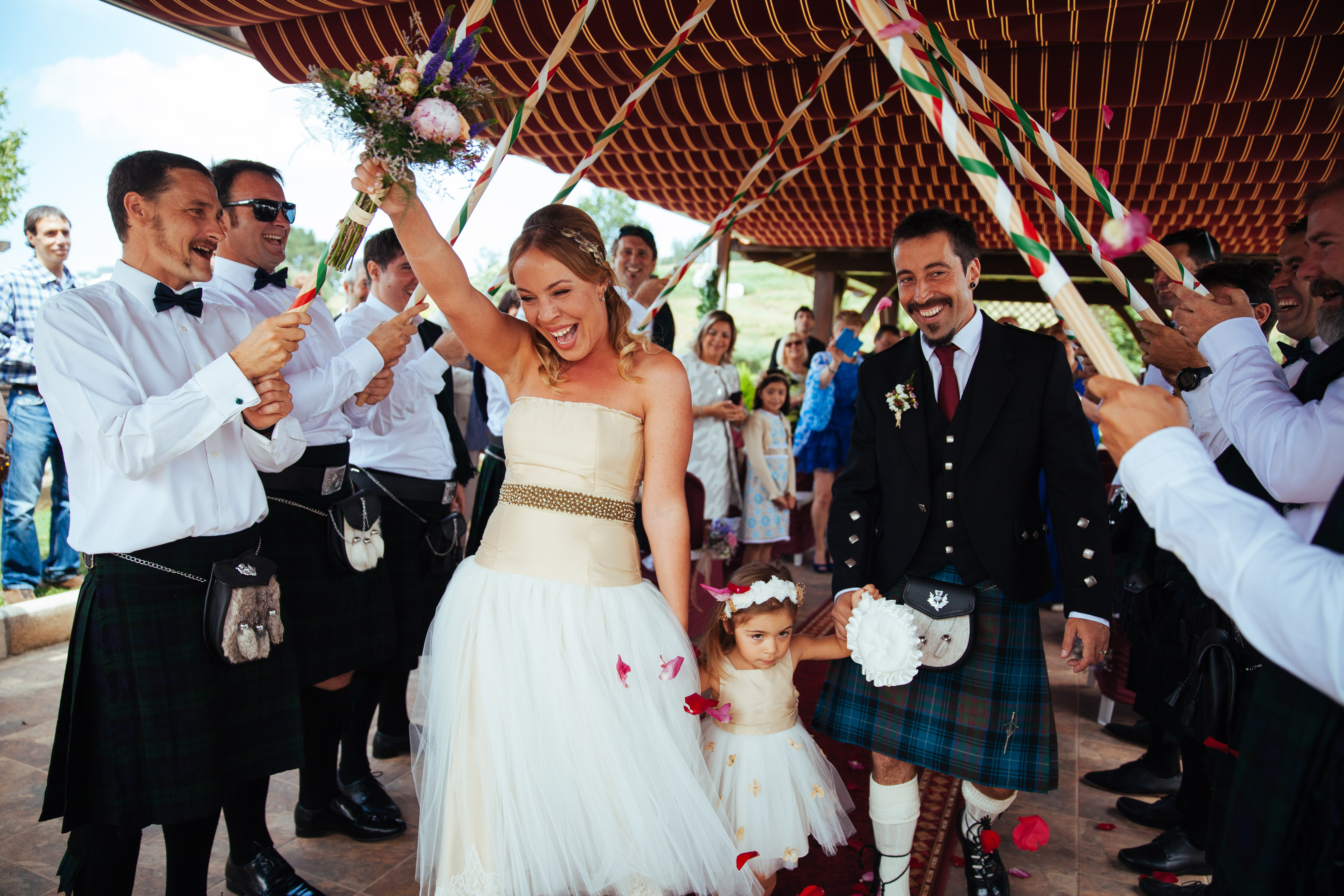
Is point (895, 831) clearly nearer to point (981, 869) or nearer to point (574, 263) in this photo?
point (981, 869)

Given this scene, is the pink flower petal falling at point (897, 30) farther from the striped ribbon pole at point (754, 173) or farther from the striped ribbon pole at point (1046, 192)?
the striped ribbon pole at point (754, 173)

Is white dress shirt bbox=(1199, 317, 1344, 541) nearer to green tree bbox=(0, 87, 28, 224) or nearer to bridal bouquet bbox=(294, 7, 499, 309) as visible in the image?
bridal bouquet bbox=(294, 7, 499, 309)

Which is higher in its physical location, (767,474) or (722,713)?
(767,474)

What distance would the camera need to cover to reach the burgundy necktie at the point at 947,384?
2072 millimetres

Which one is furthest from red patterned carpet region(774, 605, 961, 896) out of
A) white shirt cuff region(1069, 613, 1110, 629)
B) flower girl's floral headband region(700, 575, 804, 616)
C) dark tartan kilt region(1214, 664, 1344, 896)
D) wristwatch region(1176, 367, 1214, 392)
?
wristwatch region(1176, 367, 1214, 392)

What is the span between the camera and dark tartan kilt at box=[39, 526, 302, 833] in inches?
67.0

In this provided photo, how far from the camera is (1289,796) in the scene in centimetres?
105

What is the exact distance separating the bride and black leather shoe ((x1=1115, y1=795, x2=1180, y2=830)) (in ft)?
5.56

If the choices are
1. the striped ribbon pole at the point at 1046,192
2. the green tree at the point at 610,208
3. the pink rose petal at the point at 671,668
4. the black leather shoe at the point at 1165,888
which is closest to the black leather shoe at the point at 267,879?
the pink rose petal at the point at 671,668

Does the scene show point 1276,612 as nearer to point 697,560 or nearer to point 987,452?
point 987,452

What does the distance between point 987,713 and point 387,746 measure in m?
2.20

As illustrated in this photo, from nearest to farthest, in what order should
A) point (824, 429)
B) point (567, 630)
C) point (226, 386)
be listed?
point (226, 386), point (567, 630), point (824, 429)

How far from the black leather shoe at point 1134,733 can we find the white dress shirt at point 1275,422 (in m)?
2.24

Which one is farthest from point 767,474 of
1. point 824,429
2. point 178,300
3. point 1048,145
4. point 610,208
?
point 610,208
